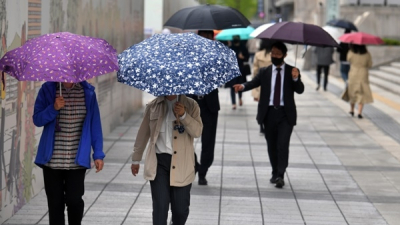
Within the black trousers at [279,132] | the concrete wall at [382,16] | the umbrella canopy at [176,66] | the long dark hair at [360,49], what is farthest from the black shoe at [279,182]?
the concrete wall at [382,16]

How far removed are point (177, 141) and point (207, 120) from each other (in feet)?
9.84

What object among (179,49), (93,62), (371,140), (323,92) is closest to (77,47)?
(93,62)

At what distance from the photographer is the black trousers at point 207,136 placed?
29.3 feet

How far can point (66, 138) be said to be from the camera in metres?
5.79

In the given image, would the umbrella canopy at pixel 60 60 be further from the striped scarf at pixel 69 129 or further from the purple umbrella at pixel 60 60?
the striped scarf at pixel 69 129

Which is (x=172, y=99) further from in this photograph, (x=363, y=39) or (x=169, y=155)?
(x=363, y=39)

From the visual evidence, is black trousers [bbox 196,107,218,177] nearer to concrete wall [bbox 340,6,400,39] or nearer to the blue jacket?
the blue jacket

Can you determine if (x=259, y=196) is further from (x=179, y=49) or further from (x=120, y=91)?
(x=120, y=91)

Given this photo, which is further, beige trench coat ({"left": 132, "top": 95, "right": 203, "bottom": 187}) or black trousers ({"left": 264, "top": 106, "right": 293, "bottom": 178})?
black trousers ({"left": 264, "top": 106, "right": 293, "bottom": 178})

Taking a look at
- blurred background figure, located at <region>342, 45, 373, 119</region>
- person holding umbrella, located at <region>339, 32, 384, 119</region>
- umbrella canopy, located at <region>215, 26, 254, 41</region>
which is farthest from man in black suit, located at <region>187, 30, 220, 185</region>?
blurred background figure, located at <region>342, 45, 373, 119</region>

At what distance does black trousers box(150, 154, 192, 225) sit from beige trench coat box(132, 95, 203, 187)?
6 centimetres

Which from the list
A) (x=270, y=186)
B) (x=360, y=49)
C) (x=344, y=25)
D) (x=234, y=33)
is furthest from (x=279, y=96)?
(x=344, y=25)

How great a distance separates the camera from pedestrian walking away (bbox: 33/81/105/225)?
5.73 m

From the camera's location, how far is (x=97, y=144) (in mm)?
5898
